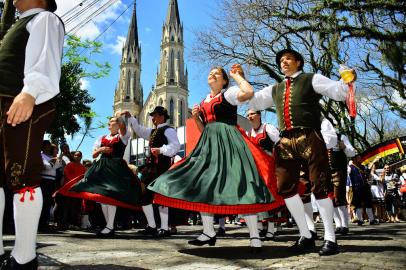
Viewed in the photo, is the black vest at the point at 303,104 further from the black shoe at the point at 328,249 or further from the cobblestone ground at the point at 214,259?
the cobblestone ground at the point at 214,259

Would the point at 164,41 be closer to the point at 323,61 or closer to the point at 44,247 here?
Result: the point at 323,61

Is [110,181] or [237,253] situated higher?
[110,181]

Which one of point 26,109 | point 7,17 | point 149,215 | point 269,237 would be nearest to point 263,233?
point 269,237

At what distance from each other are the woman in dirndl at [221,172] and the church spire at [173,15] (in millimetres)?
79662

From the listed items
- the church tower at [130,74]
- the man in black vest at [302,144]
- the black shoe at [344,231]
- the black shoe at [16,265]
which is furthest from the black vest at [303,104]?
the church tower at [130,74]

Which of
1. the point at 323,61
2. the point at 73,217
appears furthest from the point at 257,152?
the point at 323,61

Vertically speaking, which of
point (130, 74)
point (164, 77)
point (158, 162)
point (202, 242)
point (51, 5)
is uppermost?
point (130, 74)

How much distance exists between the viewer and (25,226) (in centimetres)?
209

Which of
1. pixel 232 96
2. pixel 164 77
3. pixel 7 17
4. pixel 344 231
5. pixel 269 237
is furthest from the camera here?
Result: pixel 164 77

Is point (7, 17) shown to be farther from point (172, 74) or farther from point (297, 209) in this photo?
point (172, 74)

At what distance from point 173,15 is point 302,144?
3221 inches

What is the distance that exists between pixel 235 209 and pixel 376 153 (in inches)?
664

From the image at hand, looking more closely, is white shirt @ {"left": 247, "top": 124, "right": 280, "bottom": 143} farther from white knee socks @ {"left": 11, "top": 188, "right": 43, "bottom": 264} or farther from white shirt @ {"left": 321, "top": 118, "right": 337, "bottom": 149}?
white knee socks @ {"left": 11, "top": 188, "right": 43, "bottom": 264}

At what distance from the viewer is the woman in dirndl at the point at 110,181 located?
16.1ft
